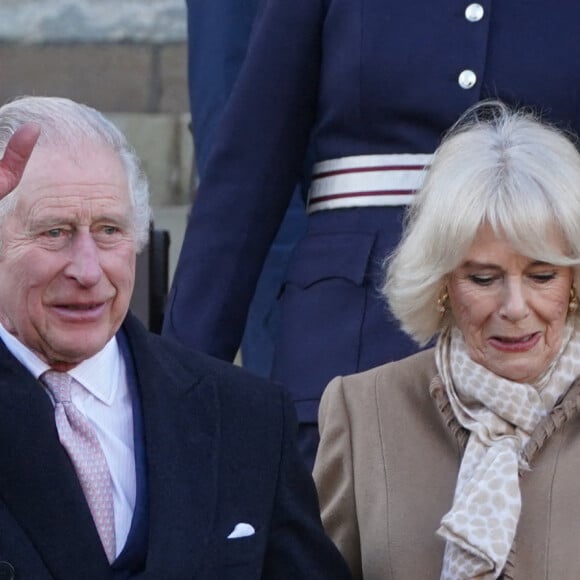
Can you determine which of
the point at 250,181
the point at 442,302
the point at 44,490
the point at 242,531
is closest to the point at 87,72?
the point at 250,181

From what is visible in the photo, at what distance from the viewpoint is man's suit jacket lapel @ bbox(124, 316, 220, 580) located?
405 centimetres

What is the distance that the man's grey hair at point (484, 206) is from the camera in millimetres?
4328

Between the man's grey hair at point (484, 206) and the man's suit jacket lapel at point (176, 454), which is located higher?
the man's grey hair at point (484, 206)

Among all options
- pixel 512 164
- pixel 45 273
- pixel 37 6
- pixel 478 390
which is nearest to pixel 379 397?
pixel 478 390

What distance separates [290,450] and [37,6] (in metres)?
4.30

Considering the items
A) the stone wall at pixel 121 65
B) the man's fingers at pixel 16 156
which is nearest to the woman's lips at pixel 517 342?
the man's fingers at pixel 16 156

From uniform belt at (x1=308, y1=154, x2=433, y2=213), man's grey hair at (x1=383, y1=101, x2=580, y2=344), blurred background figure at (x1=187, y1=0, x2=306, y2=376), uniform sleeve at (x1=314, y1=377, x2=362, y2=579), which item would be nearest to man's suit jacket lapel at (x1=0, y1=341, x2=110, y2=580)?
uniform sleeve at (x1=314, y1=377, x2=362, y2=579)

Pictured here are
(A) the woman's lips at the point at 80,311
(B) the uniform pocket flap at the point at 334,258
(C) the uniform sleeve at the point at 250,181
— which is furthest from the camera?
(C) the uniform sleeve at the point at 250,181

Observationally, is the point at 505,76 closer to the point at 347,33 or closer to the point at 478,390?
the point at 347,33

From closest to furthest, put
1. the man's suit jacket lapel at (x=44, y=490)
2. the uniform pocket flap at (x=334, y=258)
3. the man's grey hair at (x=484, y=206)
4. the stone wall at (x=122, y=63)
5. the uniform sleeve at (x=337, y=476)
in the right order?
the man's suit jacket lapel at (x=44, y=490), the man's grey hair at (x=484, y=206), the uniform sleeve at (x=337, y=476), the uniform pocket flap at (x=334, y=258), the stone wall at (x=122, y=63)

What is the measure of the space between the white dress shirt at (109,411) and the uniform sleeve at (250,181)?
86cm

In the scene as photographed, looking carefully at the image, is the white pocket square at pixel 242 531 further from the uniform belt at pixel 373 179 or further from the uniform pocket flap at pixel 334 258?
the uniform belt at pixel 373 179

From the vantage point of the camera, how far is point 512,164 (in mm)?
4430

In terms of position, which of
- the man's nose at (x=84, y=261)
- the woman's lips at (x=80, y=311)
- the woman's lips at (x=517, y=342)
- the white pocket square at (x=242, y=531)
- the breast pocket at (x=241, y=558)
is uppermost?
the man's nose at (x=84, y=261)
